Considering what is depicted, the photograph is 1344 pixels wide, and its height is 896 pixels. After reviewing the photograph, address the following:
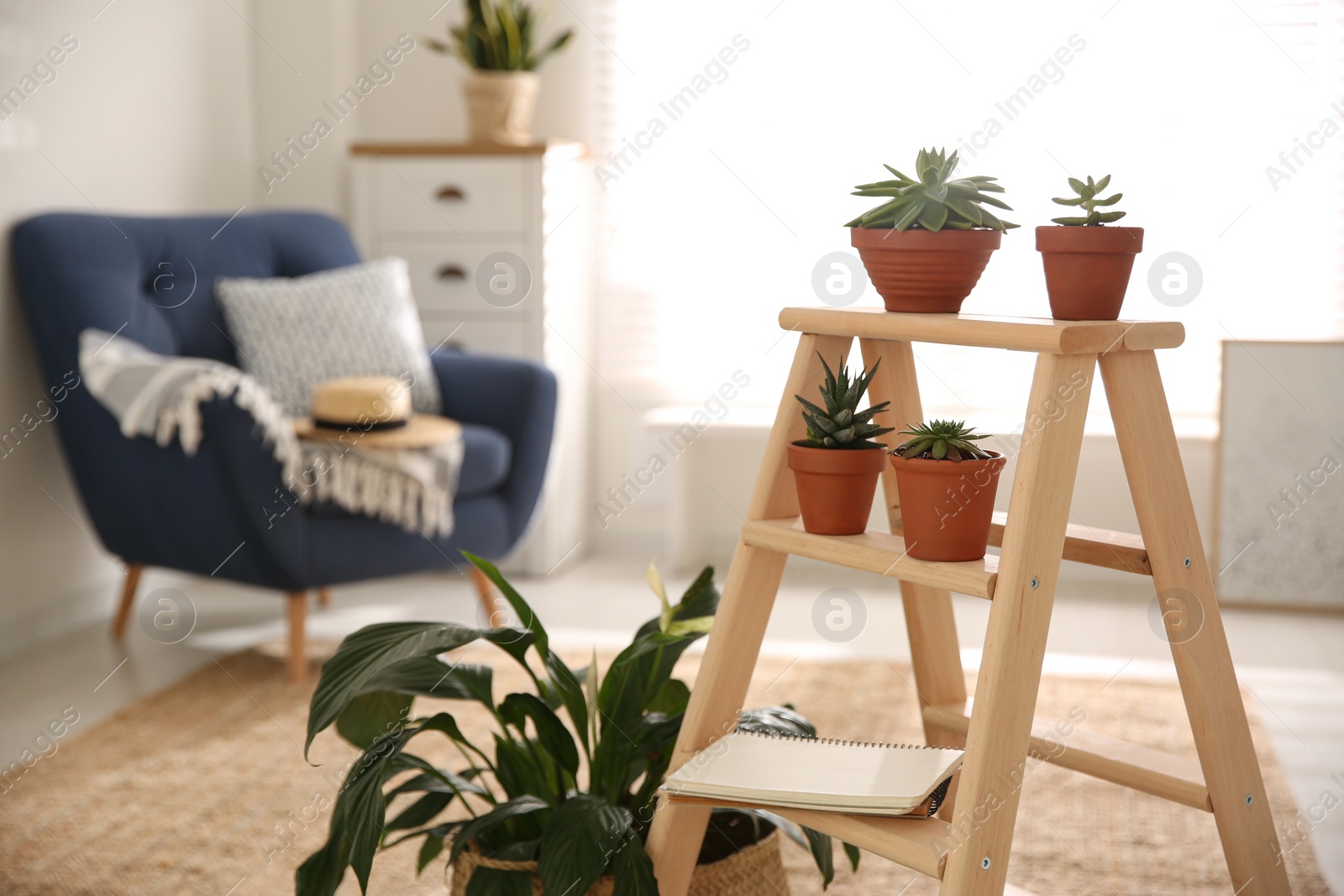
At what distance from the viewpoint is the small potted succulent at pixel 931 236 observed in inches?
46.9

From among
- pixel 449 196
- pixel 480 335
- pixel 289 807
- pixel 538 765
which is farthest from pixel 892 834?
pixel 449 196

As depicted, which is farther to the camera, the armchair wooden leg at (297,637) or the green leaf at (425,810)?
the armchair wooden leg at (297,637)

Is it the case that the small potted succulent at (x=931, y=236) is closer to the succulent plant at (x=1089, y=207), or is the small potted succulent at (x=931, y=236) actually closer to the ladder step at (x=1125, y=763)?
the succulent plant at (x=1089, y=207)

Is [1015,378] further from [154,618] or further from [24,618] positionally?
[24,618]

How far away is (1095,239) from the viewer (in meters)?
1.16

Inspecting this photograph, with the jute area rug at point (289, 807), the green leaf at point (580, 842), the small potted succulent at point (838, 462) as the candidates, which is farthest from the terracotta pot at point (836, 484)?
the jute area rug at point (289, 807)

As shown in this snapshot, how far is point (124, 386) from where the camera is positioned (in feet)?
8.09

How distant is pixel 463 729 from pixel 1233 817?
1413 millimetres

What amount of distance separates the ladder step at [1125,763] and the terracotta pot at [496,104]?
8.38 ft

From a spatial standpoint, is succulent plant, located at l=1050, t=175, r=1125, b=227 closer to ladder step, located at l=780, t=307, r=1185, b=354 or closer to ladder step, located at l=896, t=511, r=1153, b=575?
ladder step, located at l=780, t=307, r=1185, b=354

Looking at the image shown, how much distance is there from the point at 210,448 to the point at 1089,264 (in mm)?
1837

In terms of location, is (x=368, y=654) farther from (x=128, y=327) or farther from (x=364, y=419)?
(x=128, y=327)

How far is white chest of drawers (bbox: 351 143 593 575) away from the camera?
338 centimetres

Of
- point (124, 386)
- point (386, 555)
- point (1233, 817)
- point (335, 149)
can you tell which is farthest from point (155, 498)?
point (1233, 817)
